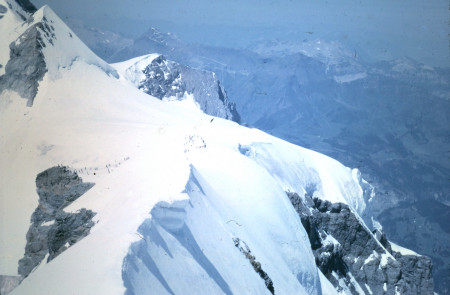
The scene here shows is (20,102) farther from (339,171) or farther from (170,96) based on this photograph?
(170,96)

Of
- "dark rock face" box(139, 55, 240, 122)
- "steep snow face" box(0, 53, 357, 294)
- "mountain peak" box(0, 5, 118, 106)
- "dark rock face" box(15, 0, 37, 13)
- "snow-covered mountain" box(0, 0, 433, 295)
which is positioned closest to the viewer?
"steep snow face" box(0, 53, 357, 294)

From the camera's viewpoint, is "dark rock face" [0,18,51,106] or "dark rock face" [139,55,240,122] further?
"dark rock face" [139,55,240,122]

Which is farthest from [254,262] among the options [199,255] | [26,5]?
[26,5]

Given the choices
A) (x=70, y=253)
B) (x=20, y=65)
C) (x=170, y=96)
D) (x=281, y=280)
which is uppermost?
(x=20, y=65)

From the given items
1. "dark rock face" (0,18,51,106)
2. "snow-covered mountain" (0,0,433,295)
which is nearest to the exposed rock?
"snow-covered mountain" (0,0,433,295)

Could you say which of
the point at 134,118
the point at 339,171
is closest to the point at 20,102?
the point at 134,118

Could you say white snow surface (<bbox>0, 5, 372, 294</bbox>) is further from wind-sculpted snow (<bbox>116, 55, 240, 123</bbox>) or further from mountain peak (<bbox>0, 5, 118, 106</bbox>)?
wind-sculpted snow (<bbox>116, 55, 240, 123</bbox>)
